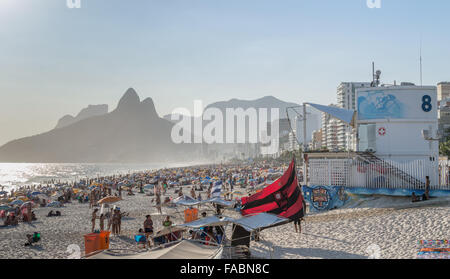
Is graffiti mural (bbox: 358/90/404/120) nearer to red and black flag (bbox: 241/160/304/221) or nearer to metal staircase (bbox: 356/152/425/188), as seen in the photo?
metal staircase (bbox: 356/152/425/188)

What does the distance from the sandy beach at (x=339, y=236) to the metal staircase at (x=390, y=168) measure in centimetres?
92

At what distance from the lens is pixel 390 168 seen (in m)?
15.4

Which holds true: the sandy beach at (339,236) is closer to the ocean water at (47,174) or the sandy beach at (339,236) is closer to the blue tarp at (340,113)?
the blue tarp at (340,113)

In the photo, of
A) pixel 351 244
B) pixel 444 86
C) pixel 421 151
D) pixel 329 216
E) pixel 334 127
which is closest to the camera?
pixel 351 244

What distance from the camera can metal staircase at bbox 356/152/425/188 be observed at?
14.9 m

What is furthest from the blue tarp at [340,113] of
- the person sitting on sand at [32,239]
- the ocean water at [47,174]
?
the ocean water at [47,174]

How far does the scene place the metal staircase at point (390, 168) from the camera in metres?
14.9

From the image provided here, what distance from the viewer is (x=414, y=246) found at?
31.8 feet

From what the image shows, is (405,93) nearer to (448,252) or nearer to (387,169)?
(387,169)

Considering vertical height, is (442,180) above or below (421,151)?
below

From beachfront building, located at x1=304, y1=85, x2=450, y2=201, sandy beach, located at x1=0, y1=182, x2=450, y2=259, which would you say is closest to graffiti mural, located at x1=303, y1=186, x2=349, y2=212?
beachfront building, located at x1=304, y1=85, x2=450, y2=201
